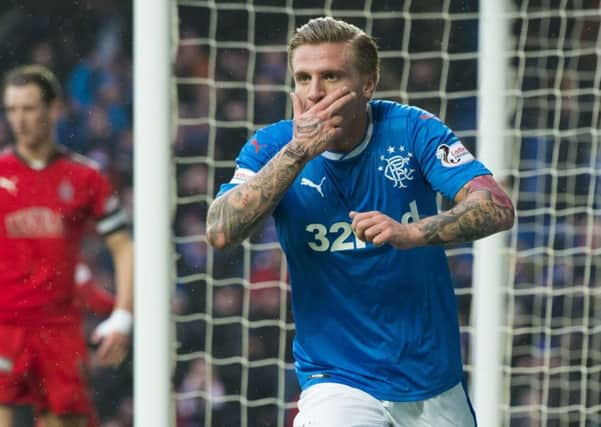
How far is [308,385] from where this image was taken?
134 inches

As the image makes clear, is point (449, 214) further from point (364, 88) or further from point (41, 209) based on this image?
point (41, 209)

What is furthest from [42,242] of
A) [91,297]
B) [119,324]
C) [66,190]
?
[91,297]

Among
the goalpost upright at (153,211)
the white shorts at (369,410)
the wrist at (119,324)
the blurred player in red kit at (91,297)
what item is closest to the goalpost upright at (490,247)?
the goalpost upright at (153,211)

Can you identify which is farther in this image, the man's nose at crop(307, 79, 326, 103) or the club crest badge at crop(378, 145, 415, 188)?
the club crest badge at crop(378, 145, 415, 188)

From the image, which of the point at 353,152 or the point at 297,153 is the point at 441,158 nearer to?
the point at 353,152

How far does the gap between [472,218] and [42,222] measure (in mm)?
3482

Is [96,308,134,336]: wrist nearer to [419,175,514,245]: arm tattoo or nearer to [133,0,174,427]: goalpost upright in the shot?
[133,0,174,427]: goalpost upright

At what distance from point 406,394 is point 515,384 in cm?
463

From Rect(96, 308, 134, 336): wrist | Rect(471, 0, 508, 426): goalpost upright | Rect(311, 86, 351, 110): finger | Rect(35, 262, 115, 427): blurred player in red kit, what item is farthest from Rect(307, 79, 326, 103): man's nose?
Rect(35, 262, 115, 427): blurred player in red kit

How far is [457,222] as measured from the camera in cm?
308

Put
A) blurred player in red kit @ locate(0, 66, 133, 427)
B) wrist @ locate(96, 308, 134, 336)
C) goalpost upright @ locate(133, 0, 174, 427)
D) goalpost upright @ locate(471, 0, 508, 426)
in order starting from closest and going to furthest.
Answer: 1. goalpost upright @ locate(133, 0, 174, 427)
2. goalpost upright @ locate(471, 0, 508, 426)
3. wrist @ locate(96, 308, 134, 336)
4. blurred player in red kit @ locate(0, 66, 133, 427)

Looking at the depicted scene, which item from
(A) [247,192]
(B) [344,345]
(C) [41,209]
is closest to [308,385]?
(B) [344,345]

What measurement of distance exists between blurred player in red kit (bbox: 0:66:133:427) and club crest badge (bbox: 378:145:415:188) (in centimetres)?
299

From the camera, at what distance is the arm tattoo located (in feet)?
9.99
